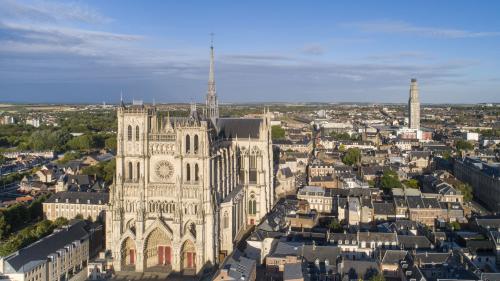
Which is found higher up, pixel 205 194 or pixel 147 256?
pixel 205 194

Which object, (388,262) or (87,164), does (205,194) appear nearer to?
(388,262)

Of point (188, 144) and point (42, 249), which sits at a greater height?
point (188, 144)

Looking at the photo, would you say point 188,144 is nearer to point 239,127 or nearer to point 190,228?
point 190,228

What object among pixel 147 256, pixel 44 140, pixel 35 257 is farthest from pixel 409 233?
pixel 44 140

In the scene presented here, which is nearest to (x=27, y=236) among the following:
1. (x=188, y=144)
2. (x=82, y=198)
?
(x=82, y=198)

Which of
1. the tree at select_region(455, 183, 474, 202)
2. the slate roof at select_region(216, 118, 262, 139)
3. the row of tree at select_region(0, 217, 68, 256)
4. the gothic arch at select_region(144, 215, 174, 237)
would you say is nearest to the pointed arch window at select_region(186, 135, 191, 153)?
the gothic arch at select_region(144, 215, 174, 237)

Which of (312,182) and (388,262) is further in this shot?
(312,182)

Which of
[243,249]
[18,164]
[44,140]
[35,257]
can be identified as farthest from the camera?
[44,140]
